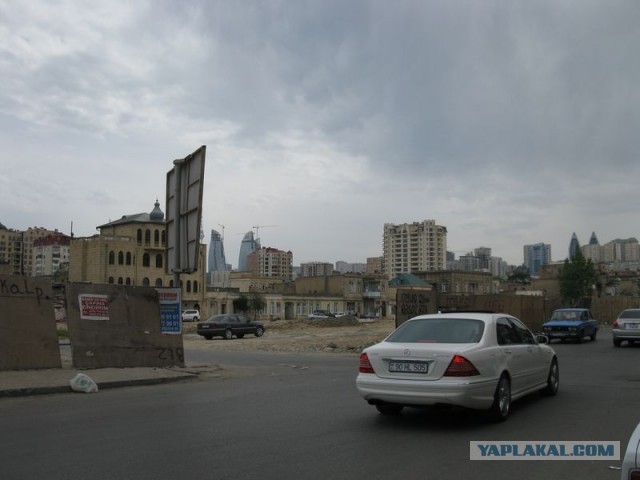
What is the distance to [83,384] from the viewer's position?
1243cm

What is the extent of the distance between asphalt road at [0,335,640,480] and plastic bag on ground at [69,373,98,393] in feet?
1.19

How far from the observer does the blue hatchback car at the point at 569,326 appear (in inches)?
1121

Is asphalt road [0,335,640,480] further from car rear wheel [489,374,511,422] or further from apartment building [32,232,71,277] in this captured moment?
apartment building [32,232,71,277]

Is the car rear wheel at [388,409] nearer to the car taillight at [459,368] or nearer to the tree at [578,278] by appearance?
the car taillight at [459,368]

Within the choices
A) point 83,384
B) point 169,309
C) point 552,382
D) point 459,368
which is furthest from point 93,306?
point 552,382

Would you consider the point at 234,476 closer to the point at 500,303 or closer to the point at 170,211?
the point at 170,211

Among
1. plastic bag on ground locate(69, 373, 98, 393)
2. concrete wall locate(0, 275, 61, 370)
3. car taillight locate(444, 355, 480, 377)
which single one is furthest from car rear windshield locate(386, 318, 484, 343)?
concrete wall locate(0, 275, 61, 370)

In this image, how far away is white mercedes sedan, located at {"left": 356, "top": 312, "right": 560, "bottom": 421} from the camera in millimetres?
8070

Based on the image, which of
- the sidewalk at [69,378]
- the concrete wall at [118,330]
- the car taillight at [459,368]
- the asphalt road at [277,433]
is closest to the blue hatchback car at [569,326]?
the asphalt road at [277,433]

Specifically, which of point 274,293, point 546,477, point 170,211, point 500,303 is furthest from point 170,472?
point 274,293

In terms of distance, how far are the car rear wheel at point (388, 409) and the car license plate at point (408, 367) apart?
0.81 metres

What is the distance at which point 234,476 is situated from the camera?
19.7 ft

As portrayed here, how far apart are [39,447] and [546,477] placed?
5618 mm

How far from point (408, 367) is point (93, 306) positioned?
9512mm
